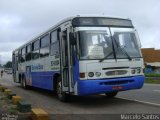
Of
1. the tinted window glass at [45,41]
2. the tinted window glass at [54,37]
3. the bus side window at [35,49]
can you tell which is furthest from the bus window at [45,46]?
the bus side window at [35,49]

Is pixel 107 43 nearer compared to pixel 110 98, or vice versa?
pixel 107 43

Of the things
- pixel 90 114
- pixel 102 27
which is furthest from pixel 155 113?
pixel 102 27

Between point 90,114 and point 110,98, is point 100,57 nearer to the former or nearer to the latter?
point 90,114

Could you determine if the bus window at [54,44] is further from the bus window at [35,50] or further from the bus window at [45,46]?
the bus window at [35,50]

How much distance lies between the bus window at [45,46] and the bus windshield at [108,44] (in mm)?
4412

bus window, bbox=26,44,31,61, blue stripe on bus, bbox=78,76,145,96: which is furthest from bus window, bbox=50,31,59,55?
bus window, bbox=26,44,31,61

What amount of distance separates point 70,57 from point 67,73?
0.75 meters

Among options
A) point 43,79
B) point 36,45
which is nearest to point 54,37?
point 43,79

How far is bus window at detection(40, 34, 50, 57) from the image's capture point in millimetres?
17000

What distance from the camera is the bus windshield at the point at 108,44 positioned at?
496 inches

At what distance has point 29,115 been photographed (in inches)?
412

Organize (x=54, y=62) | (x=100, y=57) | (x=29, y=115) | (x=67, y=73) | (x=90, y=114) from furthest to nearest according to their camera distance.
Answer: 1. (x=54, y=62)
2. (x=67, y=73)
3. (x=100, y=57)
4. (x=90, y=114)
5. (x=29, y=115)

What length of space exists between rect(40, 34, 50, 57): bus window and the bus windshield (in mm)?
4412

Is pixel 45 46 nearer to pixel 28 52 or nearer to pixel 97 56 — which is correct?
pixel 97 56
